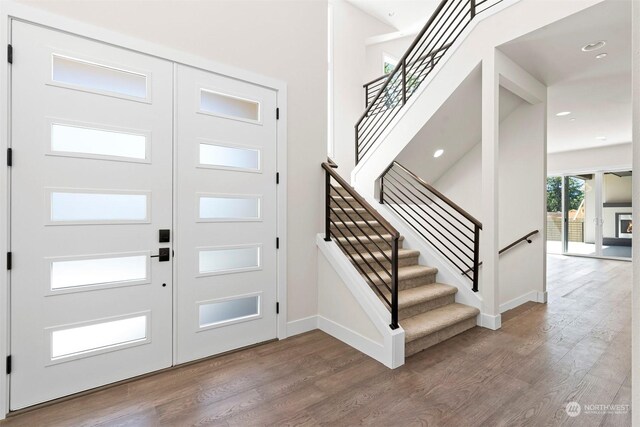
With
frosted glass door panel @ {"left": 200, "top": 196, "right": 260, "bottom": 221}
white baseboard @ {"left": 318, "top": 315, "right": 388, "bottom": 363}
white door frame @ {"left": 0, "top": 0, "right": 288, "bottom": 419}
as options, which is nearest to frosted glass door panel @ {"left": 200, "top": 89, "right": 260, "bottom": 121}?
white door frame @ {"left": 0, "top": 0, "right": 288, "bottom": 419}

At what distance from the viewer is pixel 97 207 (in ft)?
7.00

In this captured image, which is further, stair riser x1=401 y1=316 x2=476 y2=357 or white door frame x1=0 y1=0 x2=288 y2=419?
stair riser x1=401 y1=316 x2=476 y2=357

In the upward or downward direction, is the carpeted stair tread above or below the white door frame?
below

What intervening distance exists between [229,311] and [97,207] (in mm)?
1345

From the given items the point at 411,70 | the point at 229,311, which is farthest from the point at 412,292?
the point at 411,70

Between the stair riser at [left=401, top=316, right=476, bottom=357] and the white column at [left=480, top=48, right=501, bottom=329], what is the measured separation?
249 mm

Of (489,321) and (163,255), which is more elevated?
(163,255)

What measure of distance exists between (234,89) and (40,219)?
5.73 ft

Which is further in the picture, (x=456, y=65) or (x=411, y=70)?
(x=411, y=70)

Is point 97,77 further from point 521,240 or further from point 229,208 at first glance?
point 521,240

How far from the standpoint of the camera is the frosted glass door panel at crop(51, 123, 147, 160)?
201 centimetres

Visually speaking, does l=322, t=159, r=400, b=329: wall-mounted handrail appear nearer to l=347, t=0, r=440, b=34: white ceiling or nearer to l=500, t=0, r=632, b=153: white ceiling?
l=500, t=0, r=632, b=153: white ceiling

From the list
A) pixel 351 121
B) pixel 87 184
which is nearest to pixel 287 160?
pixel 87 184

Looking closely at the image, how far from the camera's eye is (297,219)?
3.12 m
